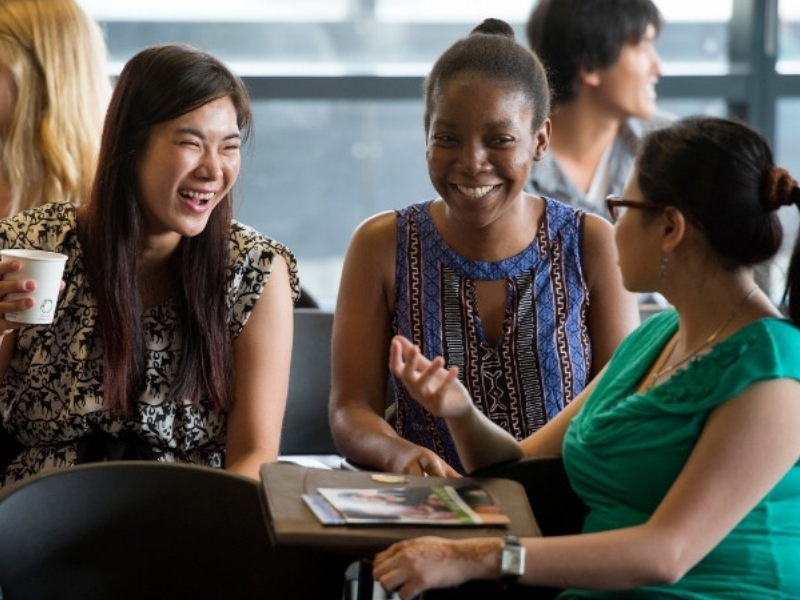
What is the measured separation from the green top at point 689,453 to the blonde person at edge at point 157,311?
75cm

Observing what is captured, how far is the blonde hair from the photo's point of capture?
332 cm

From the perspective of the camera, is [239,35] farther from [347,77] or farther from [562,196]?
[562,196]

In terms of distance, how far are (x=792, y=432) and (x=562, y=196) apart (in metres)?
2.31

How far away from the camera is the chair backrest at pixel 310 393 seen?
3.35 metres

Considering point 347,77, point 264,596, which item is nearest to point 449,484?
point 264,596

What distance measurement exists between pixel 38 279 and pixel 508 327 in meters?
0.96

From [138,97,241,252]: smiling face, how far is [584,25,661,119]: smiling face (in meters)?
1.97

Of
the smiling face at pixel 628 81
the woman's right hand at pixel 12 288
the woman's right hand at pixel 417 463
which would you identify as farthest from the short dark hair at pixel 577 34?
the woman's right hand at pixel 12 288

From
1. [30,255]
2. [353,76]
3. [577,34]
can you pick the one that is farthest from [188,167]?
[353,76]

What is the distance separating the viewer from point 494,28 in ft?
9.60

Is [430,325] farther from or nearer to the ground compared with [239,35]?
nearer to the ground

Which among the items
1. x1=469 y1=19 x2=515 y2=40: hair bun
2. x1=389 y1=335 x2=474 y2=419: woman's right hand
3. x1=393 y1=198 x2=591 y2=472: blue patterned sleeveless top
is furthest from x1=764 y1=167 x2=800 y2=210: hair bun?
x1=469 y1=19 x2=515 y2=40: hair bun

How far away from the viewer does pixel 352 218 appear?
19.2ft

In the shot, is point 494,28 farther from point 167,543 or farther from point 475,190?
point 167,543
